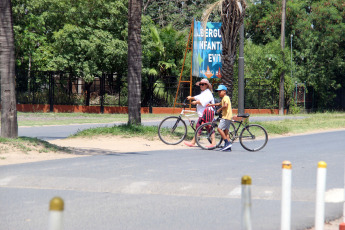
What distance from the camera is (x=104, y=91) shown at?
34406 mm

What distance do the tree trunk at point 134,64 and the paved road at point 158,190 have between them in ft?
14.8

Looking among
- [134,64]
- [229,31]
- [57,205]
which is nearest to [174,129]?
[134,64]

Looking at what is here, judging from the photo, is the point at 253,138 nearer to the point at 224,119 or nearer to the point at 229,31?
the point at 224,119

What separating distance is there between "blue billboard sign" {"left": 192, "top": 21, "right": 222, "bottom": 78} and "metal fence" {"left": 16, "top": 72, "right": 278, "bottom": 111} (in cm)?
857

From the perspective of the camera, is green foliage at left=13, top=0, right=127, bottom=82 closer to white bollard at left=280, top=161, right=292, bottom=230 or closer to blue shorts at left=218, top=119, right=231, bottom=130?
blue shorts at left=218, top=119, right=231, bottom=130

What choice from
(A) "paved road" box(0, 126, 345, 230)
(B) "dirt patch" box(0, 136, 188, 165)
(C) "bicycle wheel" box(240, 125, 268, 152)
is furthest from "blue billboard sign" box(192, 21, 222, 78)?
(A) "paved road" box(0, 126, 345, 230)

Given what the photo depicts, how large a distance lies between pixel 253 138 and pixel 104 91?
A: 21109 millimetres

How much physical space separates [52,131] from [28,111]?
14.4 m

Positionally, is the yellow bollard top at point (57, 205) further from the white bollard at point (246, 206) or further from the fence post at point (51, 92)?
the fence post at point (51, 92)

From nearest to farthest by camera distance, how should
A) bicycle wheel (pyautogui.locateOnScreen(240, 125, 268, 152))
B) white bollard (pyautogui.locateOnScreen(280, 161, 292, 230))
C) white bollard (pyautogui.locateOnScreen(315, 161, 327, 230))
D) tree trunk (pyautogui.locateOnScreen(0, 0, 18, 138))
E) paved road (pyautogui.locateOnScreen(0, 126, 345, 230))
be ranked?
white bollard (pyautogui.locateOnScreen(280, 161, 292, 230)) < white bollard (pyautogui.locateOnScreen(315, 161, 327, 230)) < paved road (pyautogui.locateOnScreen(0, 126, 345, 230)) < tree trunk (pyautogui.locateOnScreen(0, 0, 18, 138)) < bicycle wheel (pyautogui.locateOnScreen(240, 125, 268, 152))

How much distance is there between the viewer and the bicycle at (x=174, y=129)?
15295 millimetres

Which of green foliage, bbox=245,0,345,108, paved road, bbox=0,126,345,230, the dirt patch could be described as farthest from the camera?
green foliage, bbox=245,0,345,108

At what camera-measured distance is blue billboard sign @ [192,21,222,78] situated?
901 inches

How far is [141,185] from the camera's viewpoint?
28.2 feet
